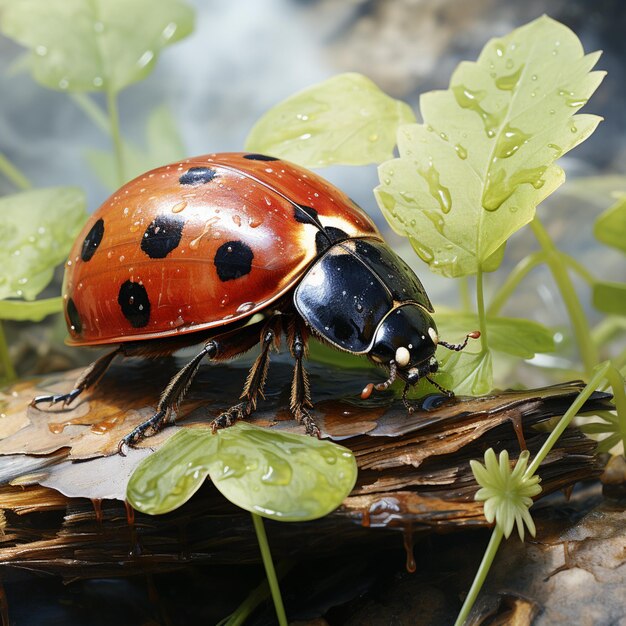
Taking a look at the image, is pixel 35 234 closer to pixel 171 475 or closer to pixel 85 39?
pixel 85 39

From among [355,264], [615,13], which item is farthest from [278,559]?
[615,13]

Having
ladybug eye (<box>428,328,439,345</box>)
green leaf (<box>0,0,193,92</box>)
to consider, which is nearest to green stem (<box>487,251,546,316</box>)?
ladybug eye (<box>428,328,439,345</box>)

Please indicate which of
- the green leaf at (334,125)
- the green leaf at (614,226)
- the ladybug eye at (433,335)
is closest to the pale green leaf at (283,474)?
the ladybug eye at (433,335)

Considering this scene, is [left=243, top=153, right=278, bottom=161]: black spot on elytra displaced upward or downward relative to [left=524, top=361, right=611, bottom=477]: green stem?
upward

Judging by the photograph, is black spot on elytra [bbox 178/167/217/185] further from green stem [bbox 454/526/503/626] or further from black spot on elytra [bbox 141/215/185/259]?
green stem [bbox 454/526/503/626]

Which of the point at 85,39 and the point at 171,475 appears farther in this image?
the point at 85,39

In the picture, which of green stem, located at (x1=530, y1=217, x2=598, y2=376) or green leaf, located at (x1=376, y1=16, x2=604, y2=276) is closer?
green leaf, located at (x1=376, y1=16, x2=604, y2=276)

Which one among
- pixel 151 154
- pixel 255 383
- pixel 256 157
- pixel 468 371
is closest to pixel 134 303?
pixel 255 383
